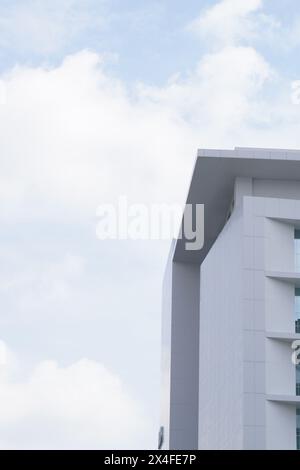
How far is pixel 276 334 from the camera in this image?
34.7 meters

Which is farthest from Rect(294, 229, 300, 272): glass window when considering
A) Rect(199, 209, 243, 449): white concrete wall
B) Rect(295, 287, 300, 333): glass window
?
Rect(199, 209, 243, 449): white concrete wall

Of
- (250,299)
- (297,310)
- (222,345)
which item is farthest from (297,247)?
(222,345)

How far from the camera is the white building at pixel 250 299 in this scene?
34000 millimetres

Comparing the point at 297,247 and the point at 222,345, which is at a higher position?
the point at 297,247

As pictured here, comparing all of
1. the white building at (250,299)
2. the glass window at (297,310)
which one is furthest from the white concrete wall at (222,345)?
the glass window at (297,310)

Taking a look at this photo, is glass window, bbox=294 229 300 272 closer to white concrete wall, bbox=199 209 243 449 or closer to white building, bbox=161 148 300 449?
white building, bbox=161 148 300 449

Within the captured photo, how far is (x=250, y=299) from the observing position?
115ft

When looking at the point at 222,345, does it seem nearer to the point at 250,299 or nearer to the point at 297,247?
the point at 250,299

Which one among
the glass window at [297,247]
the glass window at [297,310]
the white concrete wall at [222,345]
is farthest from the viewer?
the glass window at [297,247]

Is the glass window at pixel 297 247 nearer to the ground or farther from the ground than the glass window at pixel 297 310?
farther from the ground

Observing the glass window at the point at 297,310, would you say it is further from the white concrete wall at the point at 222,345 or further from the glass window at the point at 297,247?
the white concrete wall at the point at 222,345

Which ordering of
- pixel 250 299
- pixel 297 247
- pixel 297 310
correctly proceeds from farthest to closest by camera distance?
1. pixel 297 247
2. pixel 297 310
3. pixel 250 299

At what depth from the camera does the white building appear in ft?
112
